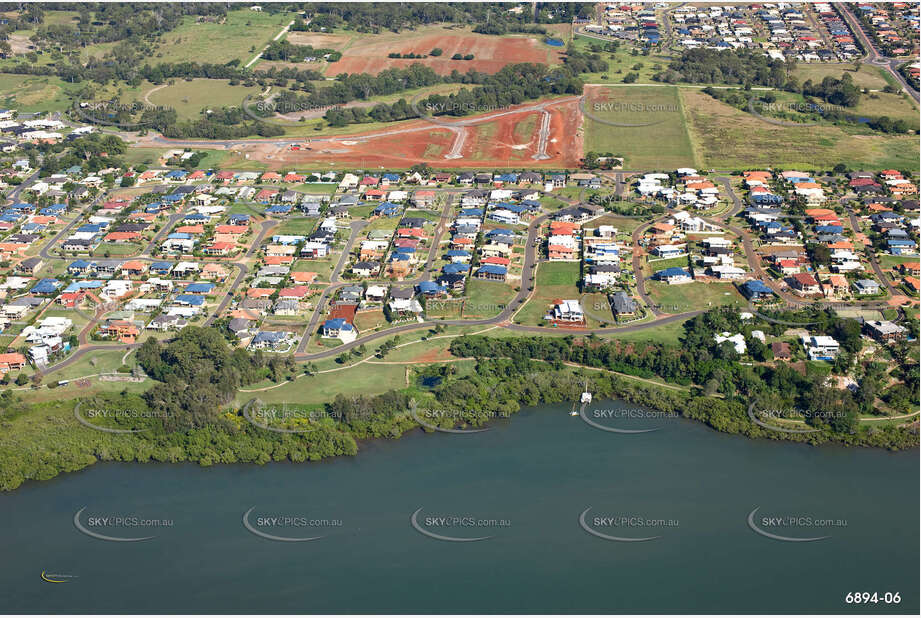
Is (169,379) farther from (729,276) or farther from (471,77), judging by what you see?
(471,77)

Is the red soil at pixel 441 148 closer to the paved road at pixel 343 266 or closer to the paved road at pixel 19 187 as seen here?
the paved road at pixel 343 266

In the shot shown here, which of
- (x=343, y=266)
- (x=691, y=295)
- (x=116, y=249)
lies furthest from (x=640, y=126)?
(x=116, y=249)

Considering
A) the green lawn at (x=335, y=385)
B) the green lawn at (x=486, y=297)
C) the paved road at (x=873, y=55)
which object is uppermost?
the paved road at (x=873, y=55)

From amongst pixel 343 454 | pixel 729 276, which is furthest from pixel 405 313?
pixel 729 276

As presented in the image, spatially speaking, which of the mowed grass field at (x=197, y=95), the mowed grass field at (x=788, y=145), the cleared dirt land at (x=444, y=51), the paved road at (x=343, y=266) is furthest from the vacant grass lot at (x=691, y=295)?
the mowed grass field at (x=197, y=95)

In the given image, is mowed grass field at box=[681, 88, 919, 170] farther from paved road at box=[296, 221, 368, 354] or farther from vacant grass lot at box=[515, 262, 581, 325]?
paved road at box=[296, 221, 368, 354]
